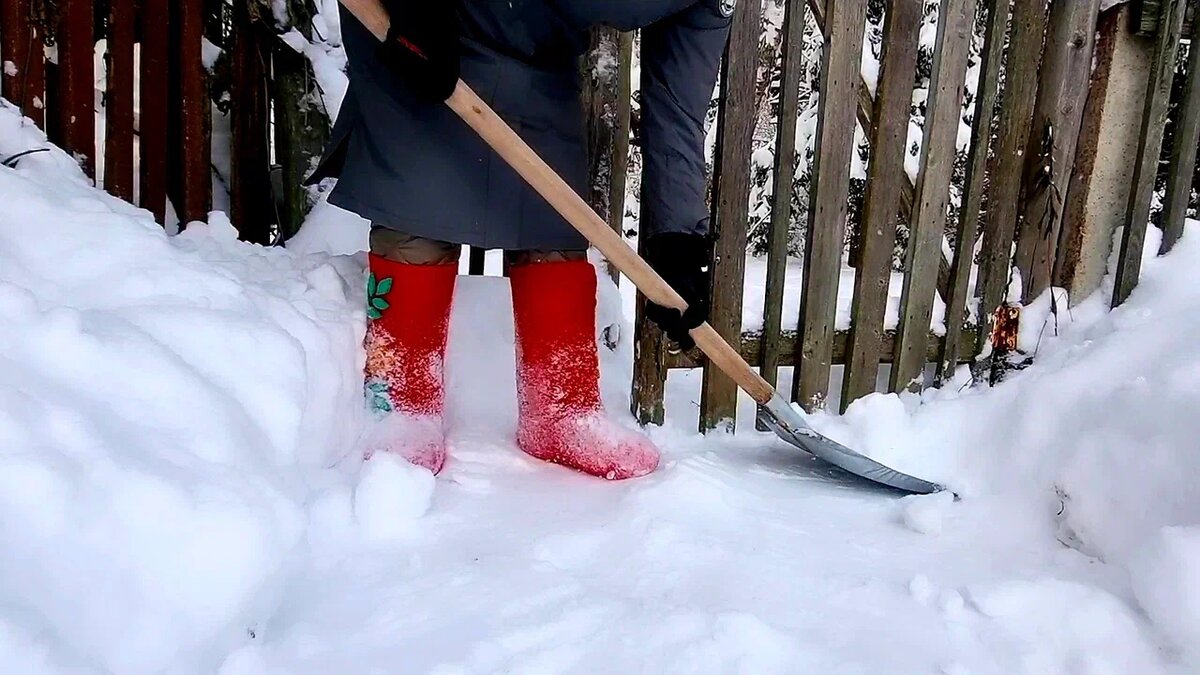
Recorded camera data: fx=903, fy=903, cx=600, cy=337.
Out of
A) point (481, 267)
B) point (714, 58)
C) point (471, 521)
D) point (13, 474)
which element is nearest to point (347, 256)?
point (481, 267)

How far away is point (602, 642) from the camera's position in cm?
147

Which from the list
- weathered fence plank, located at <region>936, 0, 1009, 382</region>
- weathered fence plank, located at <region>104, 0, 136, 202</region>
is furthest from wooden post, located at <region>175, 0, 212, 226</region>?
weathered fence plank, located at <region>936, 0, 1009, 382</region>

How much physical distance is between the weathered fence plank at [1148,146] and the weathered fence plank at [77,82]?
2.87 m

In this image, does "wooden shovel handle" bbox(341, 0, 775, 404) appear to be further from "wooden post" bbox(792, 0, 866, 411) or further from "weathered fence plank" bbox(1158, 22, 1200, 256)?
"weathered fence plank" bbox(1158, 22, 1200, 256)

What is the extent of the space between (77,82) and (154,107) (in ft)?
0.62

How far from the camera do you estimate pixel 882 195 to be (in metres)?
2.48

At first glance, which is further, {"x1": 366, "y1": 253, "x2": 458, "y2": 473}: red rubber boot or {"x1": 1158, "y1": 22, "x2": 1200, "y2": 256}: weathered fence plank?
{"x1": 1158, "y1": 22, "x2": 1200, "y2": 256}: weathered fence plank

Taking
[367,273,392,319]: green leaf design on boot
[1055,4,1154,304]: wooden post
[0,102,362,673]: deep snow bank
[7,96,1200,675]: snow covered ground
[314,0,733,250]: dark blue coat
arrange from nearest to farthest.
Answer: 1. [0,102,362,673]: deep snow bank
2. [7,96,1200,675]: snow covered ground
3. [314,0,733,250]: dark blue coat
4. [367,273,392,319]: green leaf design on boot
5. [1055,4,1154,304]: wooden post

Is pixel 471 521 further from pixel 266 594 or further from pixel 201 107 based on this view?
pixel 201 107

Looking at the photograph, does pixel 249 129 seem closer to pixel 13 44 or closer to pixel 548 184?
pixel 13 44

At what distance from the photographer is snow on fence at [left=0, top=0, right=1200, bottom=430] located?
2.35 meters

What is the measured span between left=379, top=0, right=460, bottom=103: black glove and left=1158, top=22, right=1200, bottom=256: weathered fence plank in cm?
206

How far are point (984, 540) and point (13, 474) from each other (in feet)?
5.75

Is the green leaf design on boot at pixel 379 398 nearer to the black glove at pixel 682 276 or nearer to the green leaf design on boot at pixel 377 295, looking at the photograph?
the green leaf design on boot at pixel 377 295
